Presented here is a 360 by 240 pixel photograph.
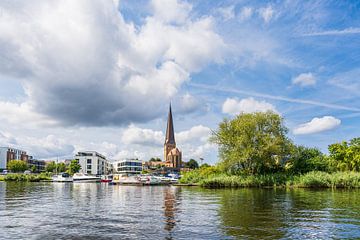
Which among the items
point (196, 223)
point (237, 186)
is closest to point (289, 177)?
point (237, 186)

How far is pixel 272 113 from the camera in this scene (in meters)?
83.2

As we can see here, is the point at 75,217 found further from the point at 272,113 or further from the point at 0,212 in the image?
the point at 272,113

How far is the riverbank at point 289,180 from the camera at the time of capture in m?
69.9

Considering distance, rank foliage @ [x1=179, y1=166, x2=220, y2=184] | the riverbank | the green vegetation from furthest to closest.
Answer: foliage @ [x1=179, y1=166, x2=220, y2=184]
the green vegetation
the riverbank

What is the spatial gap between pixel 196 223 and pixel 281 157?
6144cm

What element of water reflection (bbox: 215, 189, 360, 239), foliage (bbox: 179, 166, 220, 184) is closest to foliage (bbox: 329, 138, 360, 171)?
foliage (bbox: 179, 166, 220, 184)

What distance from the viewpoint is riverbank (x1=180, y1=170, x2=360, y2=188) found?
69.9 m

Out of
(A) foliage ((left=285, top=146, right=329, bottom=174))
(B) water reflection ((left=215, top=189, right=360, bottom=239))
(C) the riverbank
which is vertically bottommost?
(B) water reflection ((left=215, top=189, right=360, bottom=239))

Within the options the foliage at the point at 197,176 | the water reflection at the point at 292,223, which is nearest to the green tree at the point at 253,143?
the foliage at the point at 197,176

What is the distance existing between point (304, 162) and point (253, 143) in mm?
14180

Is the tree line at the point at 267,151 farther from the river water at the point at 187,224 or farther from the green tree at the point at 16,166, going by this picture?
the green tree at the point at 16,166

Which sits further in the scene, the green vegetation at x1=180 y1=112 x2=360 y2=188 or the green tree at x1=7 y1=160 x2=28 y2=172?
the green tree at x1=7 y1=160 x2=28 y2=172

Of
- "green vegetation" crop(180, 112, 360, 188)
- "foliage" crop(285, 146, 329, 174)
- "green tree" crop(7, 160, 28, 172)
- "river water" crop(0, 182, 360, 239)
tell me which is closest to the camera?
"river water" crop(0, 182, 360, 239)

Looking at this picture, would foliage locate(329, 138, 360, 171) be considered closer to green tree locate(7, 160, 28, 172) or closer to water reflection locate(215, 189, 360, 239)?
water reflection locate(215, 189, 360, 239)
